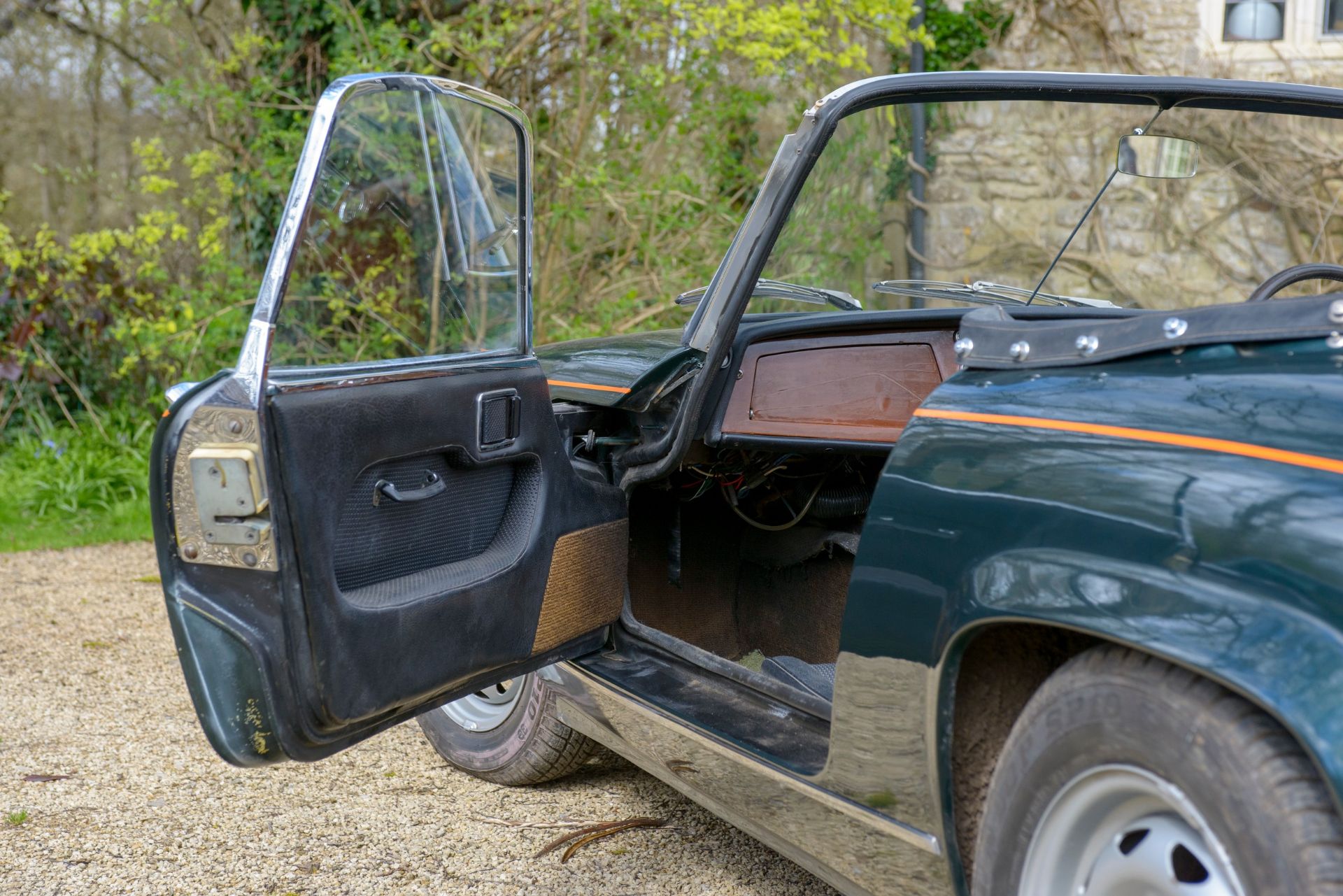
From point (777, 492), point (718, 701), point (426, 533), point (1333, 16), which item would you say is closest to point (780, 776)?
point (718, 701)

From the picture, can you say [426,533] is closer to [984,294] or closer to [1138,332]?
[1138,332]

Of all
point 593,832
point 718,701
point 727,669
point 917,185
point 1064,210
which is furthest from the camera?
point 917,185

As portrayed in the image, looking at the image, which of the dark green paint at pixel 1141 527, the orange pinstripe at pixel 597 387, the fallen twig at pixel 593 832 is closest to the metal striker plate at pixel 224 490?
the orange pinstripe at pixel 597 387

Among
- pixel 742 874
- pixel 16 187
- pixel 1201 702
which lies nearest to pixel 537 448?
pixel 742 874

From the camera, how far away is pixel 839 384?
9.07ft

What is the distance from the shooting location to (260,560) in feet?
6.28

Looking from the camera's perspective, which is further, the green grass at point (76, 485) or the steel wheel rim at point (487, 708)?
the green grass at point (76, 485)

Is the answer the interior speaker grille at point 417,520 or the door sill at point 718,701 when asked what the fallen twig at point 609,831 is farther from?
the interior speaker grille at point 417,520

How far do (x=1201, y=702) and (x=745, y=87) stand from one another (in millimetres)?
6232

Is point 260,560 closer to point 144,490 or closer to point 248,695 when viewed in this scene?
point 248,695

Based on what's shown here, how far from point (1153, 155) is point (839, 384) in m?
0.86

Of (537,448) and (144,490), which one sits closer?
(537,448)

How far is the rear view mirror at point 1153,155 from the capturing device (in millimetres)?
2443

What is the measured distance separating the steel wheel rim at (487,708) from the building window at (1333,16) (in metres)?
8.28
